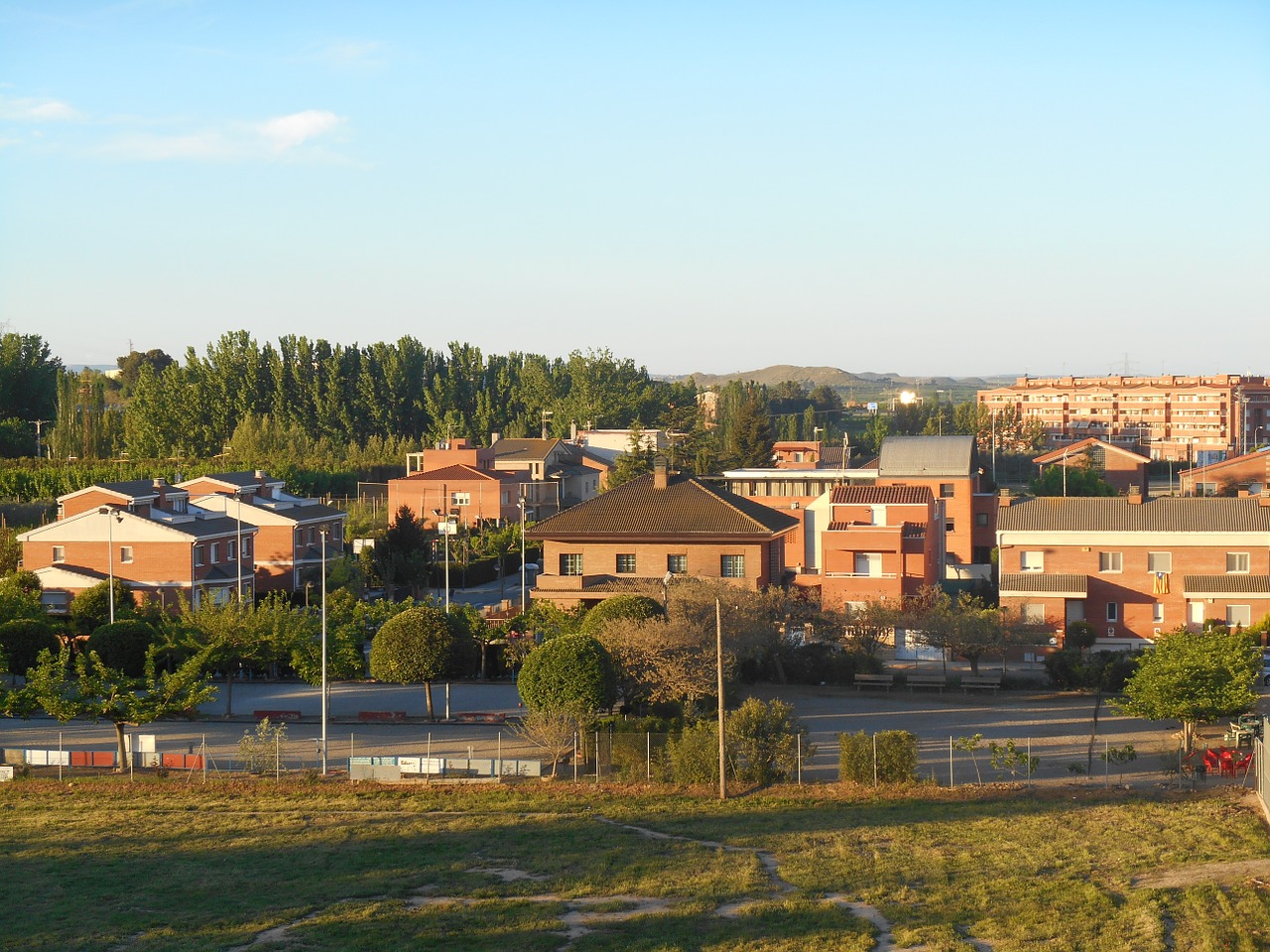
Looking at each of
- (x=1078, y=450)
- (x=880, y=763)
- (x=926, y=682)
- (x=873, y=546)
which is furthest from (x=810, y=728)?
(x=1078, y=450)

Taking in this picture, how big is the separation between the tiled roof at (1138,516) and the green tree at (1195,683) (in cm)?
1508

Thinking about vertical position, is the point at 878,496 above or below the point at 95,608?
above

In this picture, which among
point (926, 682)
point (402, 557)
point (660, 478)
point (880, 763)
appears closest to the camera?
point (880, 763)

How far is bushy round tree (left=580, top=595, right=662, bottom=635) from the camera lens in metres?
36.1

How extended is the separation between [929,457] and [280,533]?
1227 inches

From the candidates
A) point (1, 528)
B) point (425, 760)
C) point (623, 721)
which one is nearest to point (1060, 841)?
point (623, 721)

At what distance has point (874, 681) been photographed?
40.5 metres

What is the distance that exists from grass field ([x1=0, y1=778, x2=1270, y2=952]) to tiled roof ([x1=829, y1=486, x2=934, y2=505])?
2298cm

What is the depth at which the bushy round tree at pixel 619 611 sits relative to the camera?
36.1m

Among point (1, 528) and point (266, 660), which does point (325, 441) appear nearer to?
point (1, 528)

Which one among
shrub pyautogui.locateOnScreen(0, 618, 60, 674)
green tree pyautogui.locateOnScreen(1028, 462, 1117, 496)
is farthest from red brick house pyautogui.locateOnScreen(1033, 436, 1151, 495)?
shrub pyautogui.locateOnScreen(0, 618, 60, 674)

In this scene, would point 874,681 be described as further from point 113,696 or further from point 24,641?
point 24,641

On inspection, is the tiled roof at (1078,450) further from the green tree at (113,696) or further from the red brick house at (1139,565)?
the green tree at (113,696)

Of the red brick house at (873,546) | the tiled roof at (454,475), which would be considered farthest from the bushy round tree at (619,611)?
the tiled roof at (454,475)
